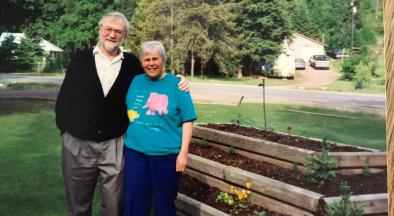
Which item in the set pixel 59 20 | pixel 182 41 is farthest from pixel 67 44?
pixel 182 41

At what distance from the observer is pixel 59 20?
4.15m

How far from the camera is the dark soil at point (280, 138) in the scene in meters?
3.38

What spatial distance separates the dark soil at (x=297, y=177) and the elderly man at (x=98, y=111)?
1197 millimetres

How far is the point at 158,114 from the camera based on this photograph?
2131mm

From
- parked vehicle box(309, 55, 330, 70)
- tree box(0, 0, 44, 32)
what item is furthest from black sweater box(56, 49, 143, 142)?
tree box(0, 0, 44, 32)

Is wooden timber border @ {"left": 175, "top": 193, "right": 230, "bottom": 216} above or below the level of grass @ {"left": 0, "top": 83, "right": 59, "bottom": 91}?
below

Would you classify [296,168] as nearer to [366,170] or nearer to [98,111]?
[366,170]

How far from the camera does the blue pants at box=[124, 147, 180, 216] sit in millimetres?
2191

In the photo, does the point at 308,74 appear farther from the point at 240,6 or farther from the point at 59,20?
the point at 59,20

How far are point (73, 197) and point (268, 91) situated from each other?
222cm

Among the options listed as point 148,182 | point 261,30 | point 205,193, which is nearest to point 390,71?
point 148,182

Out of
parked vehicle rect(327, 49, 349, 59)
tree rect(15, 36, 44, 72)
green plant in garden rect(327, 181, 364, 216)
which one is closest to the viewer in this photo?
green plant in garden rect(327, 181, 364, 216)

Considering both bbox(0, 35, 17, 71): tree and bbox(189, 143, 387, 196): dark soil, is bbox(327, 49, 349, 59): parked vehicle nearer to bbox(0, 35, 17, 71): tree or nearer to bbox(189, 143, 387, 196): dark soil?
bbox(189, 143, 387, 196): dark soil

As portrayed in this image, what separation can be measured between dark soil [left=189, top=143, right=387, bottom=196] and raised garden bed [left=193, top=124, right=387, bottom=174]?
6 centimetres
